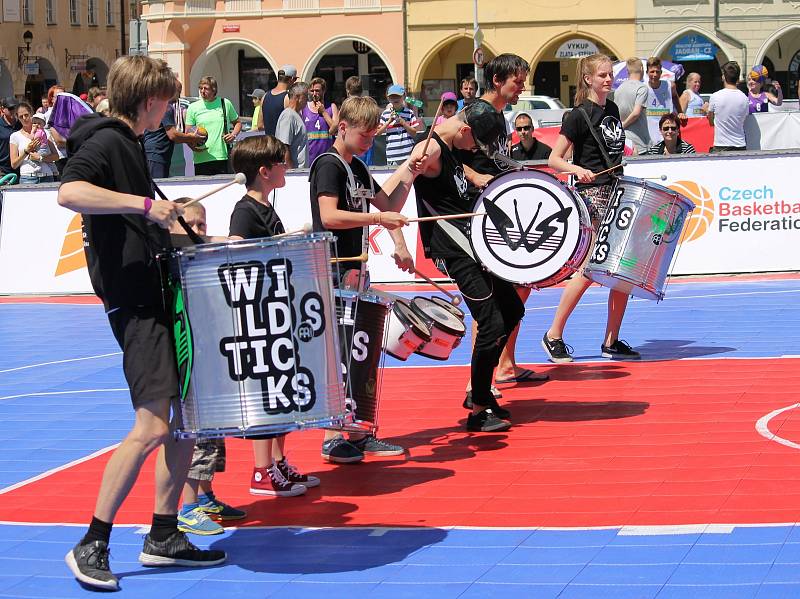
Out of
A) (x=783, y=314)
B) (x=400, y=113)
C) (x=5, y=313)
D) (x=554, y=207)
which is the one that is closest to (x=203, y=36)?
(x=400, y=113)

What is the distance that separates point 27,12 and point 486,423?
57.9 meters

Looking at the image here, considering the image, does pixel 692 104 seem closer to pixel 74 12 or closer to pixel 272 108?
pixel 272 108

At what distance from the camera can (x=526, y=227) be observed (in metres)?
8.18

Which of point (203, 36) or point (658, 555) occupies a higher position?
point (203, 36)

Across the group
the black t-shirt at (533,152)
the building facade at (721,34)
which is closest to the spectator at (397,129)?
the black t-shirt at (533,152)

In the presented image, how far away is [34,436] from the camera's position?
29.9 ft

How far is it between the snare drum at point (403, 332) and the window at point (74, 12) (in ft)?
202

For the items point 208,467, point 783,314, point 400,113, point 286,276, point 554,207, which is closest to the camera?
point 286,276

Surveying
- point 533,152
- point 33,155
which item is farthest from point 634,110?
point 33,155

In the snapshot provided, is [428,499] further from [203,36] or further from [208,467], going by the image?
[203,36]

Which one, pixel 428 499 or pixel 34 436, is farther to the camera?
pixel 34 436

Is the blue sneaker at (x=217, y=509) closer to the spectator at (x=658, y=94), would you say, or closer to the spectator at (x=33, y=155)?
the spectator at (x=658, y=94)

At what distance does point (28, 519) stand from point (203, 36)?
50.5m

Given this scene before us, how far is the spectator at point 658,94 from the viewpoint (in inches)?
746
